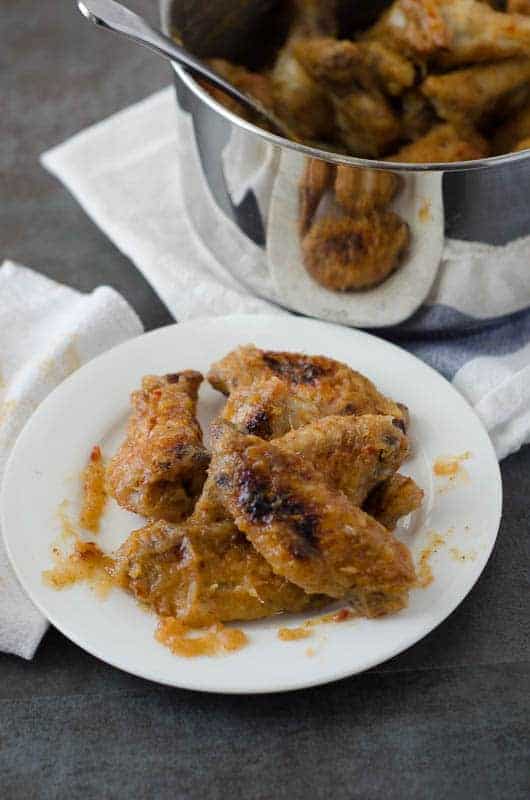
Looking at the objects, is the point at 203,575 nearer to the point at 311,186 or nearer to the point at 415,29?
the point at 311,186

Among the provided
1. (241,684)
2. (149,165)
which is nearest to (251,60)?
(149,165)

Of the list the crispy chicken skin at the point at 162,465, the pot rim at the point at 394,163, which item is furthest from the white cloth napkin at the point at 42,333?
the pot rim at the point at 394,163

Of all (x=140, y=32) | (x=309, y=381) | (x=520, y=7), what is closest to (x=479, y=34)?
(x=520, y=7)

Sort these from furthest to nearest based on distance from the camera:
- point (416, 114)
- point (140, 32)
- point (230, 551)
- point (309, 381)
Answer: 1. point (416, 114)
2. point (140, 32)
3. point (309, 381)
4. point (230, 551)

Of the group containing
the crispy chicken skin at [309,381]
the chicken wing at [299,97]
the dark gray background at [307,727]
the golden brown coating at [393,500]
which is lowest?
the dark gray background at [307,727]

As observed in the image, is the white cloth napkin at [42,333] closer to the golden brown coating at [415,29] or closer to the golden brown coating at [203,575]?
the golden brown coating at [203,575]

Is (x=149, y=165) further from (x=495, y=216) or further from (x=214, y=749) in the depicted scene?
(x=214, y=749)
